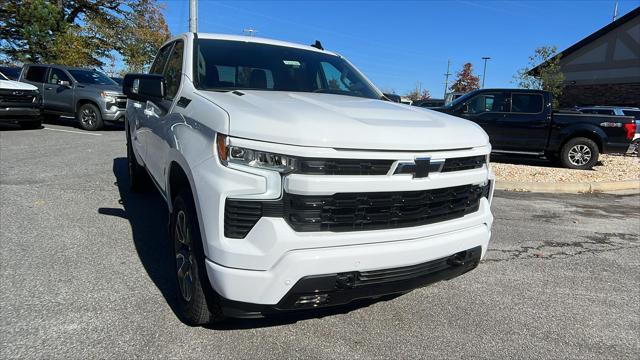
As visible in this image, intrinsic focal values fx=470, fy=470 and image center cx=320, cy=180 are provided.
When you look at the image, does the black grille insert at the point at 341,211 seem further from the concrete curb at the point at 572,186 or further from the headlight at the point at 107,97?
the headlight at the point at 107,97

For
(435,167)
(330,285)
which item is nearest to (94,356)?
(330,285)

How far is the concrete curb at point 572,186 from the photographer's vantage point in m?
8.74

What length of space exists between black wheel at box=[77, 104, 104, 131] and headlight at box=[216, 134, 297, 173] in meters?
13.0

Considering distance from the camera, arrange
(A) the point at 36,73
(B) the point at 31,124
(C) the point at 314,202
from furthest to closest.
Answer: (A) the point at 36,73, (B) the point at 31,124, (C) the point at 314,202

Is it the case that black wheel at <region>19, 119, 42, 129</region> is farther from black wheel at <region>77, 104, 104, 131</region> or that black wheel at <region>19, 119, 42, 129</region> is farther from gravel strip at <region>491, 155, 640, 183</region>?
gravel strip at <region>491, 155, 640, 183</region>

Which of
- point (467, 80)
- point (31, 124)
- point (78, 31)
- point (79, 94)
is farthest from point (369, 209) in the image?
point (467, 80)

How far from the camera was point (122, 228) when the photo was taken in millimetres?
4871

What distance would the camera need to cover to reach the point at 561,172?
1044cm

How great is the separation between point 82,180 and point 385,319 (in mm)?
5579

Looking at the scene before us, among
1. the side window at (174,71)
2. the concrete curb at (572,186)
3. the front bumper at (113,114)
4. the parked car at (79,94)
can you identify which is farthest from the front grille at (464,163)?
the front bumper at (113,114)

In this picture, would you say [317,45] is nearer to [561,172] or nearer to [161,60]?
[161,60]

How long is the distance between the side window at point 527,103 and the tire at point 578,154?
3.65 ft

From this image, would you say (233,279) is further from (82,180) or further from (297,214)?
(82,180)

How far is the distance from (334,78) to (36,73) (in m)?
14.1
